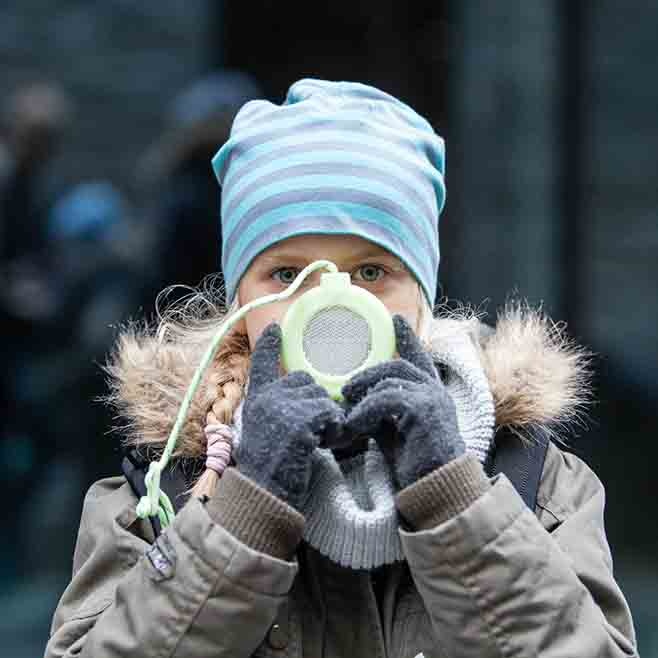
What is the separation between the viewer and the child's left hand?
1852mm

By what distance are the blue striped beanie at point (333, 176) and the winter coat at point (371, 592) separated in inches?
14.9

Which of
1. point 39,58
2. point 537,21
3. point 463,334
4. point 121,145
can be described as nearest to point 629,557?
Answer: point 537,21

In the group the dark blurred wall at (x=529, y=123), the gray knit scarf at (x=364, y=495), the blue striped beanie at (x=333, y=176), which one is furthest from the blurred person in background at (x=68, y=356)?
the gray knit scarf at (x=364, y=495)

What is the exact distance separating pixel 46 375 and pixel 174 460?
2.65 metres

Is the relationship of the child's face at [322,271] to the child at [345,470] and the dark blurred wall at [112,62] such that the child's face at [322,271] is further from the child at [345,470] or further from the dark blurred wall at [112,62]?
the dark blurred wall at [112,62]

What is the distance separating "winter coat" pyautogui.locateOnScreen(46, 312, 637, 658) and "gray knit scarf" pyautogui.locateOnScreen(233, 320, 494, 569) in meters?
0.05

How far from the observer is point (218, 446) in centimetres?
203

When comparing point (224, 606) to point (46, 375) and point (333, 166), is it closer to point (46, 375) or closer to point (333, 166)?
point (333, 166)

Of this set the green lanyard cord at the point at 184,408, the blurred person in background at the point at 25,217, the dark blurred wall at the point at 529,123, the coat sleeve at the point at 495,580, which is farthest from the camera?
the dark blurred wall at the point at 529,123

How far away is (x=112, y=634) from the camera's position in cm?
188

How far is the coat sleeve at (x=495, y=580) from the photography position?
6.00ft

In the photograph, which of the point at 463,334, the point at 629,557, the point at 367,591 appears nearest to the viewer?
the point at 367,591

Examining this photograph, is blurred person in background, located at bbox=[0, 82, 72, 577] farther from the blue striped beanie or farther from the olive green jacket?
the olive green jacket

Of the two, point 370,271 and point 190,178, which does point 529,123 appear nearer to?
point 190,178
